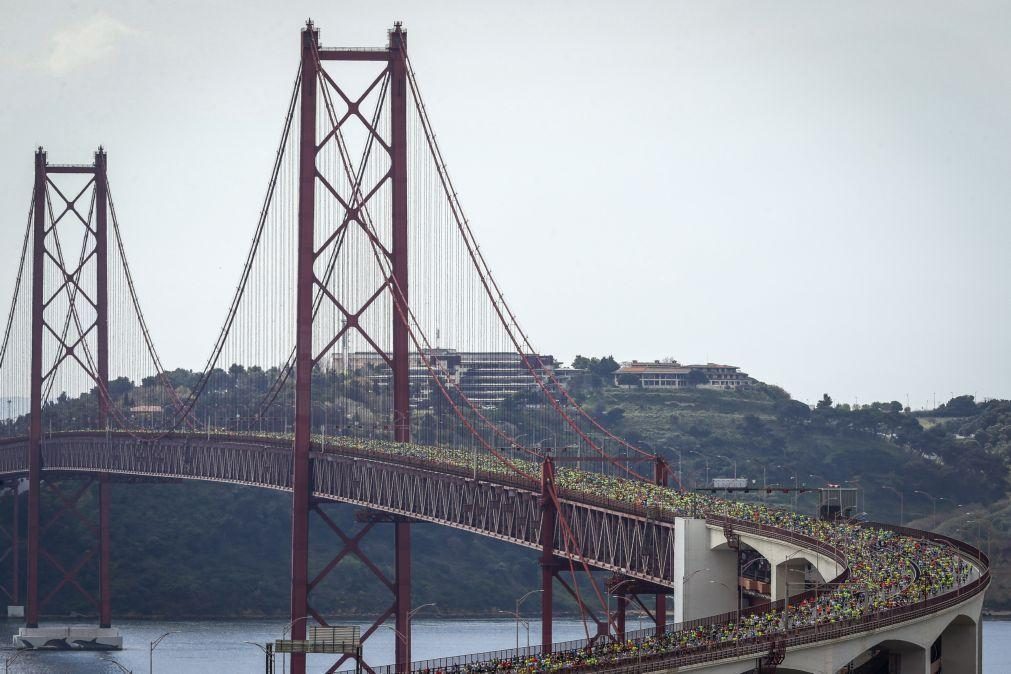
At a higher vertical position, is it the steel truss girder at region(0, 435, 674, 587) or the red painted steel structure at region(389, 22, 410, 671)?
the red painted steel structure at region(389, 22, 410, 671)

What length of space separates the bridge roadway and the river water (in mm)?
10260

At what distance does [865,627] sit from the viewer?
58.2 meters

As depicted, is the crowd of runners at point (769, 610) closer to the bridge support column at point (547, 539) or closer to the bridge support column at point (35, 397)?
the bridge support column at point (547, 539)

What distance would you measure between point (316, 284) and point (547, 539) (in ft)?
74.3

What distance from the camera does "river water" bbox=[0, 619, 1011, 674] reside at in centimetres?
11212

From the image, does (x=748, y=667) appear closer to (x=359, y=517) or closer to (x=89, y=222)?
(x=359, y=517)

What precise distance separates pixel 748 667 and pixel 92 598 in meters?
93.2

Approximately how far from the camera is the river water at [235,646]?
11212 centimetres

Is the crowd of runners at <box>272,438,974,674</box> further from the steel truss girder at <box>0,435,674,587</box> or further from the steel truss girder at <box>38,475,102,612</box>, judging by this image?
the steel truss girder at <box>38,475,102,612</box>

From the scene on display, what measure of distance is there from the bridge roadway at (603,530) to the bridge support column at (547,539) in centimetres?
57

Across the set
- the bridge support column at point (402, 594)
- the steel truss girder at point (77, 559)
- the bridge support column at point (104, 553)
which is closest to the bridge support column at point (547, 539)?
the bridge support column at point (402, 594)

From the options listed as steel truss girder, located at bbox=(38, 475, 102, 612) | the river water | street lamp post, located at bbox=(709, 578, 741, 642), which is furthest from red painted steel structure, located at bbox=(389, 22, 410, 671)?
steel truss girder, located at bbox=(38, 475, 102, 612)

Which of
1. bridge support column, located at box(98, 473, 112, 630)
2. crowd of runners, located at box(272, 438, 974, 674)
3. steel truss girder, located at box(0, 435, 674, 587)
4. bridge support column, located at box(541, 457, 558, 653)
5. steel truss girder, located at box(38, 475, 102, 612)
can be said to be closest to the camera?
crowd of runners, located at box(272, 438, 974, 674)

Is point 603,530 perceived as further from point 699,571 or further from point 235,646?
point 235,646
